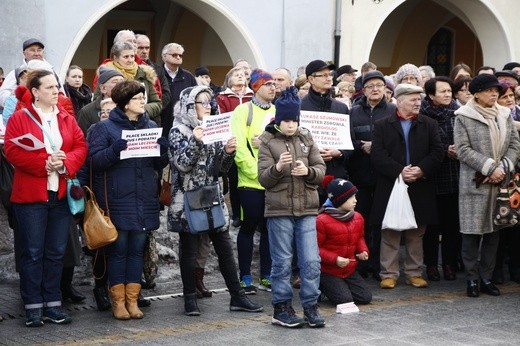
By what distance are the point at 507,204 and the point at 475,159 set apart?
0.53 metres

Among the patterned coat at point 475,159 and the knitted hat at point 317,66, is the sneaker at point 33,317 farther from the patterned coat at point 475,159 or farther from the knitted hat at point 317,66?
the patterned coat at point 475,159

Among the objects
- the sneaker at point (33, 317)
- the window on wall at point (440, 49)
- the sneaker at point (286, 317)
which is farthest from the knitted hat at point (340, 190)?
the window on wall at point (440, 49)

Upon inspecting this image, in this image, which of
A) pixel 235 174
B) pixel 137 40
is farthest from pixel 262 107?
pixel 137 40

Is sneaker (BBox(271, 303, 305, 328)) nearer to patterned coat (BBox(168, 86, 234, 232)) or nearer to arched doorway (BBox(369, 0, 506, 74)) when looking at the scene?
patterned coat (BBox(168, 86, 234, 232))

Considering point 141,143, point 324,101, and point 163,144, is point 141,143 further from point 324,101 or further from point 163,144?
point 324,101

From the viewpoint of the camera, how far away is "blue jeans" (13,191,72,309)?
9.24 metres

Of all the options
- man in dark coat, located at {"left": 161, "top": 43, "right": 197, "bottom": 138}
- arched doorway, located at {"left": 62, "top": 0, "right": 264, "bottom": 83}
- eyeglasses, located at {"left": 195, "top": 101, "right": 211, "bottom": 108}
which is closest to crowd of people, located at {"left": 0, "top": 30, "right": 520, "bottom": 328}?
eyeglasses, located at {"left": 195, "top": 101, "right": 211, "bottom": 108}

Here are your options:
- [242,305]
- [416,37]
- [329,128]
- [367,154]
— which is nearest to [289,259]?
[242,305]

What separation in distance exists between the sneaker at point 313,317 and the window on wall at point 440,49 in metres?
18.7

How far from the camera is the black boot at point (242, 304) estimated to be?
9.72 metres

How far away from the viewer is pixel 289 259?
926 cm

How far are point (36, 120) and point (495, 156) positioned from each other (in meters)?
4.33

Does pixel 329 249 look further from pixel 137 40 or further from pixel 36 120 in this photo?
pixel 137 40

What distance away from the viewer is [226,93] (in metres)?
12.1
